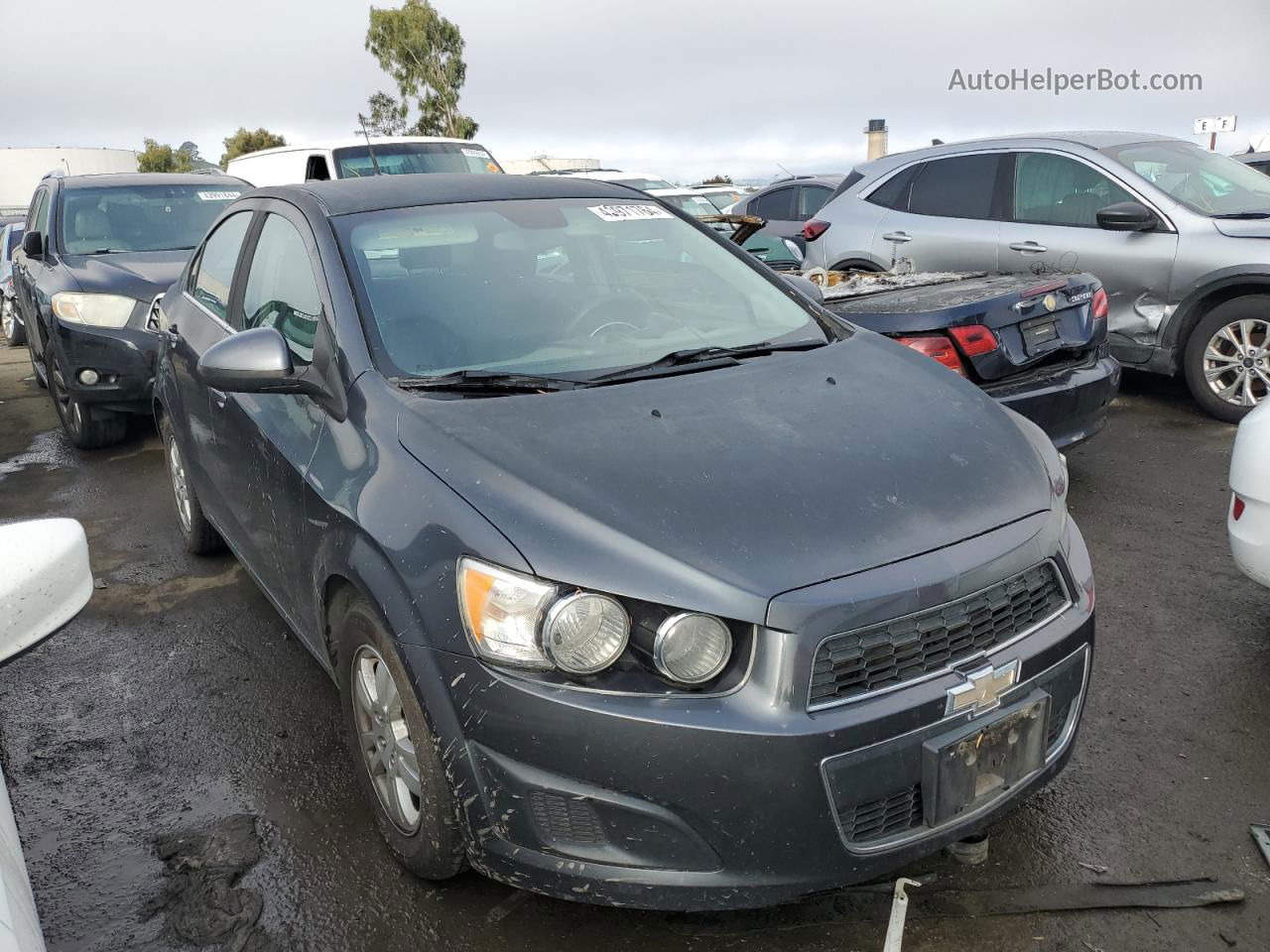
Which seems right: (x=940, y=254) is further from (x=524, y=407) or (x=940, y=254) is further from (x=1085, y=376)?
(x=524, y=407)

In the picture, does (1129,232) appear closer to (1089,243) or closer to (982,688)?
(1089,243)

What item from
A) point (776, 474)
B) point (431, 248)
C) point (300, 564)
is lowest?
point (300, 564)

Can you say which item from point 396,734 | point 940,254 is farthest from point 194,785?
point 940,254

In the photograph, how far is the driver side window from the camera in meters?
3.06

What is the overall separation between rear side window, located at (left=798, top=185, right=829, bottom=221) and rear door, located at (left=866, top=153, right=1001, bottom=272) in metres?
5.26

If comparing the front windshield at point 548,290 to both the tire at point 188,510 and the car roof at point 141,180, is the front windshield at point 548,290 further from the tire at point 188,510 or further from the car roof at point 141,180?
the car roof at point 141,180

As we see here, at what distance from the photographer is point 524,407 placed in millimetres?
2557

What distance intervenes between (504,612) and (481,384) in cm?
82

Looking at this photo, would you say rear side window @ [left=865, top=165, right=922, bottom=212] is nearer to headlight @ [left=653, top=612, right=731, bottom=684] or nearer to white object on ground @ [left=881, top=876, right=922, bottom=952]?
white object on ground @ [left=881, top=876, right=922, bottom=952]

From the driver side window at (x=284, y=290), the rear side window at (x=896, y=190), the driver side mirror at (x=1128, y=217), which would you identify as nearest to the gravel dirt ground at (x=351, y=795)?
the driver side window at (x=284, y=290)

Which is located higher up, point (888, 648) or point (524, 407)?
point (524, 407)

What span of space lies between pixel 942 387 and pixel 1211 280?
13.7 ft

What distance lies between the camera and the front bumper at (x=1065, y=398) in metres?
4.40

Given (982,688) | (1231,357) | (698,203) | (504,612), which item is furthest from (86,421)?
(698,203)
